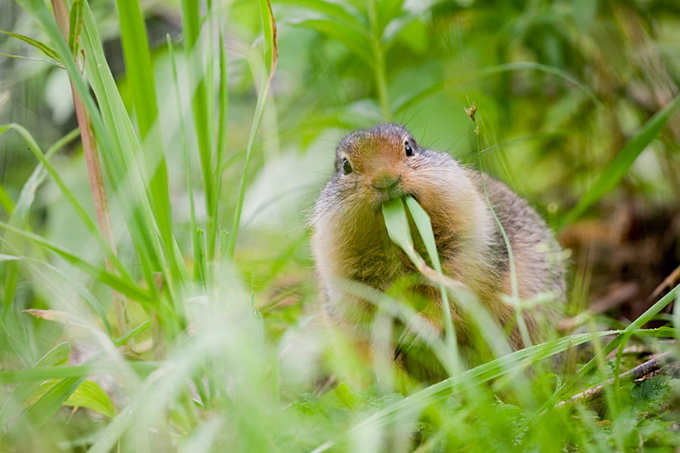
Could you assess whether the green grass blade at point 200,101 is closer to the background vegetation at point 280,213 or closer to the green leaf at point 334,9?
the background vegetation at point 280,213

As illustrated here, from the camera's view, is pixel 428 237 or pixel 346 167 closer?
pixel 428 237

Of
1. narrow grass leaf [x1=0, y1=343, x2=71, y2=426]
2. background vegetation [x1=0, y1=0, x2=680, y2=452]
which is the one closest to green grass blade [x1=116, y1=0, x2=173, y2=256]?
background vegetation [x1=0, y1=0, x2=680, y2=452]

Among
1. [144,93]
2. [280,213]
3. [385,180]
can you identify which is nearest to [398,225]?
[385,180]

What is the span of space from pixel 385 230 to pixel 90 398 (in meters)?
1.36

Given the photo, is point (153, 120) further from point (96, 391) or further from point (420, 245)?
point (420, 245)

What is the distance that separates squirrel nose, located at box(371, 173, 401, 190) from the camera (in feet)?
9.18

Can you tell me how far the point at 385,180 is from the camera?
2.79m

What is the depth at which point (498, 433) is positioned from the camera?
1877mm

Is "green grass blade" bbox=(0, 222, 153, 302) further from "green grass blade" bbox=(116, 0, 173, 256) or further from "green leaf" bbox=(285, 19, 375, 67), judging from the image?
"green leaf" bbox=(285, 19, 375, 67)

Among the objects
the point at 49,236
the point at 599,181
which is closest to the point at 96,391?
the point at 49,236

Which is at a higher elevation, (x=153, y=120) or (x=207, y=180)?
(x=153, y=120)

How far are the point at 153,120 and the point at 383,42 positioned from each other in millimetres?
1844

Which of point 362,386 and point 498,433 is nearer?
point 498,433

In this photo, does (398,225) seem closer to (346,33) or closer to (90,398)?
(90,398)
